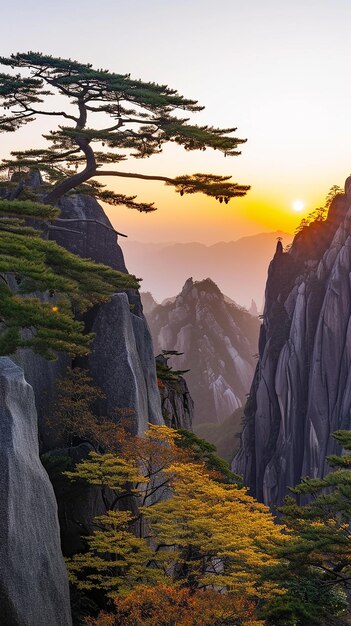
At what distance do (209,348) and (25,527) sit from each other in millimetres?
132927

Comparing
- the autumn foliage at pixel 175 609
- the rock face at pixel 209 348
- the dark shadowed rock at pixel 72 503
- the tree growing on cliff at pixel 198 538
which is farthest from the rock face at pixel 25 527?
the rock face at pixel 209 348

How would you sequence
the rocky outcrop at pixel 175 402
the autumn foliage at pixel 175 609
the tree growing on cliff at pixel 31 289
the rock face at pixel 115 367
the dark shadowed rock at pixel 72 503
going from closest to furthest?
the autumn foliage at pixel 175 609
the tree growing on cliff at pixel 31 289
the dark shadowed rock at pixel 72 503
the rock face at pixel 115 367
the rocky outcrop at pixel 175 402

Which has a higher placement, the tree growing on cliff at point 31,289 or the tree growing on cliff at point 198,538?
the tree growing on cliff at point 31,289

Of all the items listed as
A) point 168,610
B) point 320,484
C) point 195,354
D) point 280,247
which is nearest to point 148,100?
point 320,484

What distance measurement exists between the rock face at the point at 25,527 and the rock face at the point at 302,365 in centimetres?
4716

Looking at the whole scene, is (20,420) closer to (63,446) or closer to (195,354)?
(63,446)

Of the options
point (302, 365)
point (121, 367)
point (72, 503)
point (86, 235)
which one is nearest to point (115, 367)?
point (121, 367)

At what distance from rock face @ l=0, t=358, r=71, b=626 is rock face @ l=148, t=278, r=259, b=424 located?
Result: 12073 cm

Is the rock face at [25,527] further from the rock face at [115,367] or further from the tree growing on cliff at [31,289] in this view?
the rock face at [115,367]

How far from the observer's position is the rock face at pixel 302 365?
64.4 meters

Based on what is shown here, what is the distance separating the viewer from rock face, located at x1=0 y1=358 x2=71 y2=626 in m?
12.8

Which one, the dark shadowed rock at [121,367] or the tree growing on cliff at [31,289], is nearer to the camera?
the tree growing on cliff at [31,289]

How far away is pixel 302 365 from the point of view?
2761 inches

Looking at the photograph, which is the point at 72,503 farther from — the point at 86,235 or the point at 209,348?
the point at 209,348
